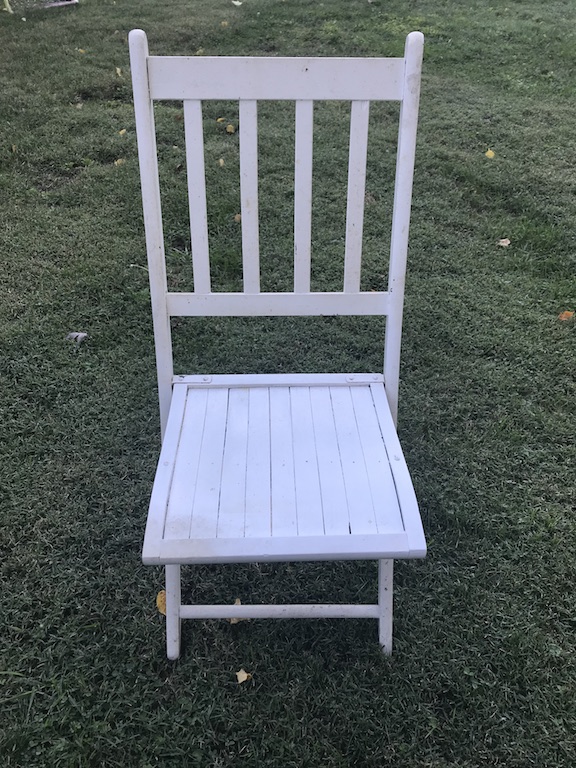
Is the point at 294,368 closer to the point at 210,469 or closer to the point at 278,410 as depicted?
the point at 278,410

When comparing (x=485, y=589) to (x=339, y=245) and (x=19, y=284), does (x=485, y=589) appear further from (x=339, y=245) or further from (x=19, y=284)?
(x=19, y=284)

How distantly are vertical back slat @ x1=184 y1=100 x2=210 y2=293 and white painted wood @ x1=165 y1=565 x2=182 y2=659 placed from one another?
2.37 feet

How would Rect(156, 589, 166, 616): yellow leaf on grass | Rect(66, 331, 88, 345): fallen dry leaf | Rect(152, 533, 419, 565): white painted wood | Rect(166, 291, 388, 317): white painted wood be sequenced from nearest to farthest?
1. Rect(152, 533, 419, 565): white painted wood
2. Rect(166, 291, 388, 317): white painted wood
3. Rect(156, 589, 166, 616): yellow leaf on grass
4. Rect(66, 331, 88, 345): fallen dry leaf

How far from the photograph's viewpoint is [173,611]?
1.75 meters

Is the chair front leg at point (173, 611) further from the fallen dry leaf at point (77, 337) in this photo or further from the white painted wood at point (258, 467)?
the fallen dry leaf at point (77, 337)

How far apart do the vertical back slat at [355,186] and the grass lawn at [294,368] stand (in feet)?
2.86

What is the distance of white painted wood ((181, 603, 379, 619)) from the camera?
177cm

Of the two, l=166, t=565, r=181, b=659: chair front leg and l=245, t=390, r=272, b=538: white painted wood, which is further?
l=166, t=565, r=181, b=659: chair front leg

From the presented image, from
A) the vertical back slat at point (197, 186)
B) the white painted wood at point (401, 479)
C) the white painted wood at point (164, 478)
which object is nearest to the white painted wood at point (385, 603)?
the white painted wood at point (401, 479)

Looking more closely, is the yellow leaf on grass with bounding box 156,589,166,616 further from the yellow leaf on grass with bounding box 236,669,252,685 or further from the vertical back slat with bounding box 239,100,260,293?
the vertical back slat with bounding box 239,100,260,293

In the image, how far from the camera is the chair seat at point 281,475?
1.30 meters

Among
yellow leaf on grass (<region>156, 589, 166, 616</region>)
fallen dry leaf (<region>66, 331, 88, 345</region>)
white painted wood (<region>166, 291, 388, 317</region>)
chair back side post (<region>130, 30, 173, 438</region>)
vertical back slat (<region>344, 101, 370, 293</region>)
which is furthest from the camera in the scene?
fallen dry leaf (<region>66, 331, 88, 345</region>)

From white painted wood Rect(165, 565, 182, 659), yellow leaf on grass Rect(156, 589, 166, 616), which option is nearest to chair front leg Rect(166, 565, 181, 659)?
white painted wood Rect(165, 565, 182, 659)

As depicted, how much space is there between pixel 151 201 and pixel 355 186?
48 cm
